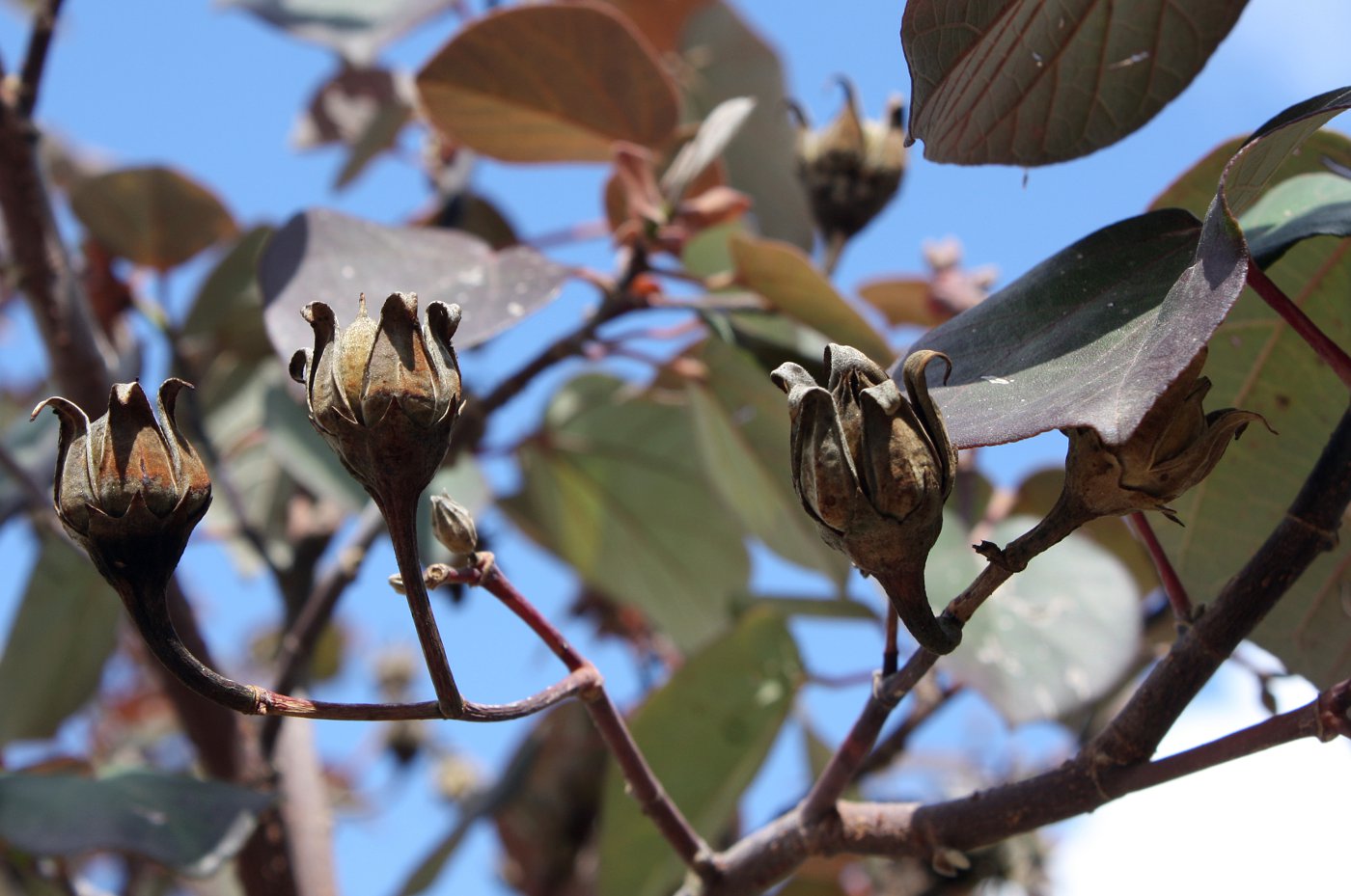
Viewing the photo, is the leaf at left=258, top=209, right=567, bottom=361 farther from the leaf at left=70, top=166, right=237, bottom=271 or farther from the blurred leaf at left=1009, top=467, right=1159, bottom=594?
the blurred leaf at left=1009, top=467, right=1159, bottom=594

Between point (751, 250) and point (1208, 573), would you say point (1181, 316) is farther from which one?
point (751, 250)

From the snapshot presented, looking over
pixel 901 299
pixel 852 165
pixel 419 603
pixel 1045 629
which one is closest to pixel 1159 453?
pixel 419 603

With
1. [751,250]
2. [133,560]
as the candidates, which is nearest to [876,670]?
[133,560]

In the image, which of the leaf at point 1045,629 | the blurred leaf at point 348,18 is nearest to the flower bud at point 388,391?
the leaf at point 1045,629

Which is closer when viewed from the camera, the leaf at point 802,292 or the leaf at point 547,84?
the leaf at point 802,292

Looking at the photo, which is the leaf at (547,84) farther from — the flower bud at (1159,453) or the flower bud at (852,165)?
the flower bud at (1159,453)

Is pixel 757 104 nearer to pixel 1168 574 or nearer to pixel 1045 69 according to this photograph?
pixel 1045 69

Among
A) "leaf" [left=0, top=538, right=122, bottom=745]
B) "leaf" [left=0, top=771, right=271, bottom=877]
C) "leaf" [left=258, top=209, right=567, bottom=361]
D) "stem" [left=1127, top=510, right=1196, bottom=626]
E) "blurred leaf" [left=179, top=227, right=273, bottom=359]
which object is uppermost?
"leaf" [left=258, top=209, right=567, bottom=361]

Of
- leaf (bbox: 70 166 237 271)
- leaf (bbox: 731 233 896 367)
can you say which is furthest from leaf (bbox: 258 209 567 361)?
leaf (bbox: 70 166 237 271)
